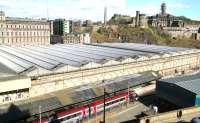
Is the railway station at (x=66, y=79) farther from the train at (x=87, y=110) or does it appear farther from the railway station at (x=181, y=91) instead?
the railway station at (x=181, y=91)

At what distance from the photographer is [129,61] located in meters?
59.4

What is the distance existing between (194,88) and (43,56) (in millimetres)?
35407

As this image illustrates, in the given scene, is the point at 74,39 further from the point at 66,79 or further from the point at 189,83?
the point at 189,83

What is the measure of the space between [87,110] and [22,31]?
102349mm

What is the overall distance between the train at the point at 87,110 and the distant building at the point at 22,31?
9279 centimetres

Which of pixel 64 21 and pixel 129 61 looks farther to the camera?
pixel 64 21

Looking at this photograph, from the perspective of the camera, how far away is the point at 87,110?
41.3 metres

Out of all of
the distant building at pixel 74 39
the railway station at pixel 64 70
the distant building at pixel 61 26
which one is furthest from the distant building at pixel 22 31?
the railway station at pixel 64 70

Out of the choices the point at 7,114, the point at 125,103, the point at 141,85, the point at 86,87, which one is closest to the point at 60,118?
the point at 7,114

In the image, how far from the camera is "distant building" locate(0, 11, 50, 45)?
125 meters

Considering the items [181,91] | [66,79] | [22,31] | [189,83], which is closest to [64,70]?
[66,79]

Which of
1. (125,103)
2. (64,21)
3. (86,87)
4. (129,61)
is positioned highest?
(64,21)

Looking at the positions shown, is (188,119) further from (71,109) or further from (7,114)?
(7,114)

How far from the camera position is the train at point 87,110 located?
1444 inches
